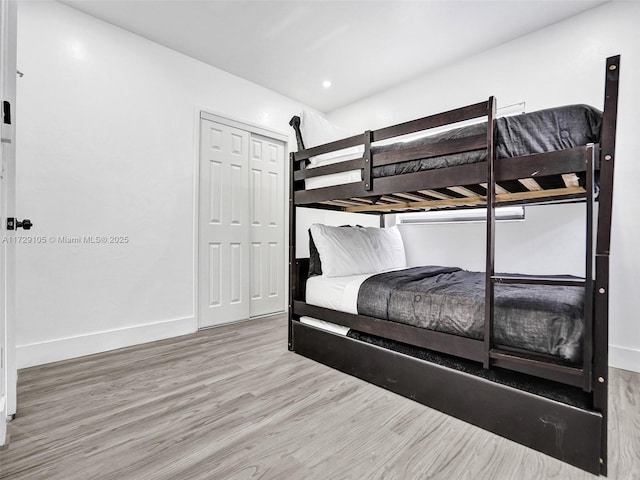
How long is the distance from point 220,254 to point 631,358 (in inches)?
134

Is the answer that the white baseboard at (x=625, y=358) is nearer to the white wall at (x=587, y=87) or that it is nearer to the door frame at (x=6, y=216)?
the white wall at (x=587, y=87)

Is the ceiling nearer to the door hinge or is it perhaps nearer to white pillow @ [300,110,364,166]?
white pillow @ [300,110,364,166]

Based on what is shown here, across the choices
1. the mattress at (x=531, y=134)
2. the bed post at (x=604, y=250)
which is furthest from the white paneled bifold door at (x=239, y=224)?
the bed post at (x=604, y=250)

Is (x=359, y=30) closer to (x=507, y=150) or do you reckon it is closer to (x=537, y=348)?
(x=507, y=150)

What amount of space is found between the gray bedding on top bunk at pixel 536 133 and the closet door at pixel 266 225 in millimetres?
2356

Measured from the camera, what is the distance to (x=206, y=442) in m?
1.36

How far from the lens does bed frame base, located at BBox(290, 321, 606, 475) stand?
3.90 feet

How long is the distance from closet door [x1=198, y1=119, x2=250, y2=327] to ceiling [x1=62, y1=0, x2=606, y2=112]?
735 millimetres

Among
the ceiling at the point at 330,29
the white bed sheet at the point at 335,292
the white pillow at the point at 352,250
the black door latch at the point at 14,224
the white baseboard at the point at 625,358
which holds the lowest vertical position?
the white baseboard at the point at 625,358

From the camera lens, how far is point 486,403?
1.43 m

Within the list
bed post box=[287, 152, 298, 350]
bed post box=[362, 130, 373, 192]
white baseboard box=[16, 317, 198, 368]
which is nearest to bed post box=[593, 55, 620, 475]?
bed post box=[362, 130, 373, 192]

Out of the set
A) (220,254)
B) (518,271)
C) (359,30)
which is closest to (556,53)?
(359,30)

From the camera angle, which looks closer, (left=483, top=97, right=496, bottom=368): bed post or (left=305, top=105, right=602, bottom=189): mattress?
(left=305, top=105, right=602, bottom=189): mattress

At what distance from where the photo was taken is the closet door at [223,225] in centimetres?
313
